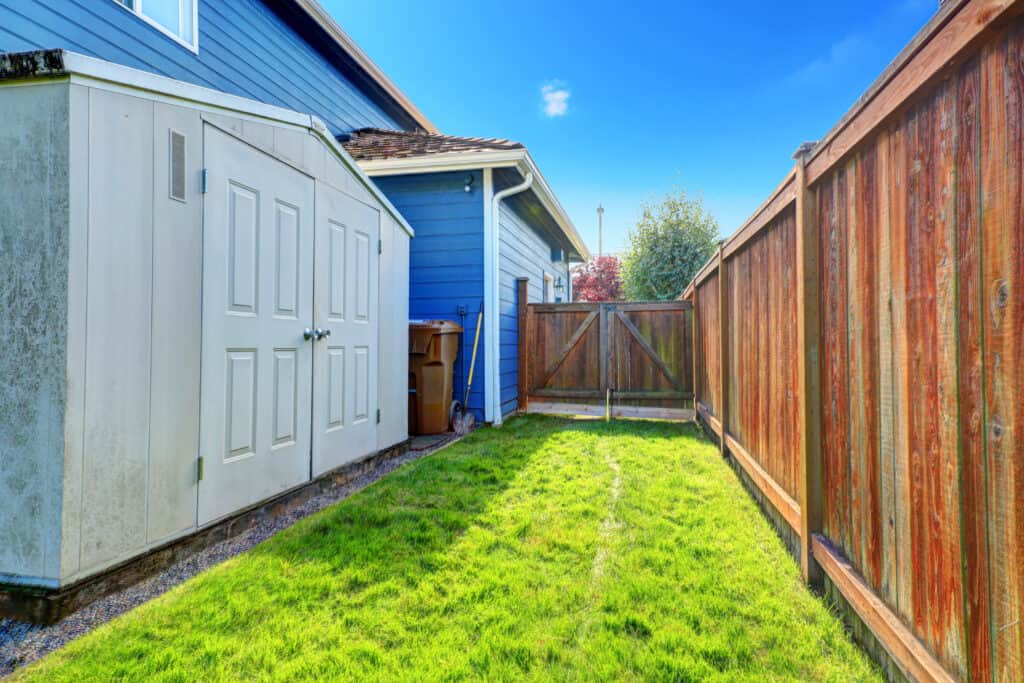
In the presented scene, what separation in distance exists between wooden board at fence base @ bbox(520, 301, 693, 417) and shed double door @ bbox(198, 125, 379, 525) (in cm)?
334

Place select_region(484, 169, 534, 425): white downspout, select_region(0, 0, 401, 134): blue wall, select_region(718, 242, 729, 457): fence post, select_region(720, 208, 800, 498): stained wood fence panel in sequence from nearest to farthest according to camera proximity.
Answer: select_region(720, 208, 800, 498): stained wood fence panel, select_region(0, 0, 401, 134): blue wall, select_region(718, 242, 729, 457): fence post, select_region(484, 169, 534, 425): white downspout

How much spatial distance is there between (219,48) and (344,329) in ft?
11.0

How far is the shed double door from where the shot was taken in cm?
232

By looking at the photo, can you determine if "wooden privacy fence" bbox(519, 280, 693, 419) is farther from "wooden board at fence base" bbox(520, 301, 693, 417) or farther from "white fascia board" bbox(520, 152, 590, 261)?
"white fascia board" bbox(520, 152, 590, 261)

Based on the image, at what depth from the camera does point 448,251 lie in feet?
18.1

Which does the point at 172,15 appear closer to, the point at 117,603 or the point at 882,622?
the point at 117,603

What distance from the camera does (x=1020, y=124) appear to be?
828 mm

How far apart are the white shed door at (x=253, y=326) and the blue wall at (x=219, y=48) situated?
6.36ft

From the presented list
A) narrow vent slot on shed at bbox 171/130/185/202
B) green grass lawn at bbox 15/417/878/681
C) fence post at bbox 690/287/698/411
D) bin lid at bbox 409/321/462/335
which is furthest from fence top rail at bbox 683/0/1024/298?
fence post at bbox 690/287/698/411

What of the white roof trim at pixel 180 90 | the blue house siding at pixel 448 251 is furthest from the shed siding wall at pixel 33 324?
the blue house siding at pixel 448 251

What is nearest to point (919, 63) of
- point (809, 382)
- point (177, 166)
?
point (809, 382)

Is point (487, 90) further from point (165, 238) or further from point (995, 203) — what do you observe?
point (995, 203)

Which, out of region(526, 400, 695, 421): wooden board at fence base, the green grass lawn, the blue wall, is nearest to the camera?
the green grass lawn

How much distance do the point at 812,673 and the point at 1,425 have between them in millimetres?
2901
